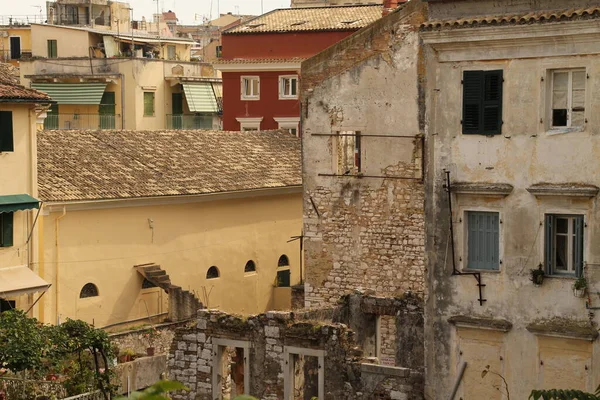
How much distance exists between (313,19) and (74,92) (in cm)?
1676

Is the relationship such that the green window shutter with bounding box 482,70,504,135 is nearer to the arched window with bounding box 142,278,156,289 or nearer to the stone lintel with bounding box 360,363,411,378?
the stone lintel with bounding box 360,363,411,378

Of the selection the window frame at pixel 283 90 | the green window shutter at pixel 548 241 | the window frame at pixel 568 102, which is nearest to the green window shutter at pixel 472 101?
the window frame at pixel 568 102

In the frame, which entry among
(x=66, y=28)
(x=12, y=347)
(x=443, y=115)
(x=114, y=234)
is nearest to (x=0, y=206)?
(x=114, y=234)

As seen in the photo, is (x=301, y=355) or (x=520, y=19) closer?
(x=520, y=19)

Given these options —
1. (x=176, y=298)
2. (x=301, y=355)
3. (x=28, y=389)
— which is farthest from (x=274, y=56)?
(x=301, y=355)

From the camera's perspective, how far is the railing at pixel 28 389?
31984 mm

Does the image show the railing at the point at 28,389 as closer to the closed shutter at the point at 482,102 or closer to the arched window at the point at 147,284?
the closed shutter at the point at 482,102

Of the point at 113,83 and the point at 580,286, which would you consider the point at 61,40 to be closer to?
the point at 113,83

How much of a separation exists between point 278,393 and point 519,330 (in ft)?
20.5

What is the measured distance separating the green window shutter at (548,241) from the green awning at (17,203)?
56.8 ft

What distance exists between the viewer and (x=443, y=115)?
27.3m

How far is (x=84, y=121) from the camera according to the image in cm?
7219

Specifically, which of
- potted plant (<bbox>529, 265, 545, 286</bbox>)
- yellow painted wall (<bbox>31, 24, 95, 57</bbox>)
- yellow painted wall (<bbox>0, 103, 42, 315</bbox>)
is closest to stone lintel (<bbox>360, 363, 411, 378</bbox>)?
potted plant (<bbox>529, 265, 545, 286</bbox>)

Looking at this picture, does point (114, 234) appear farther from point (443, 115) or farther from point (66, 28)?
point (66, 28)
